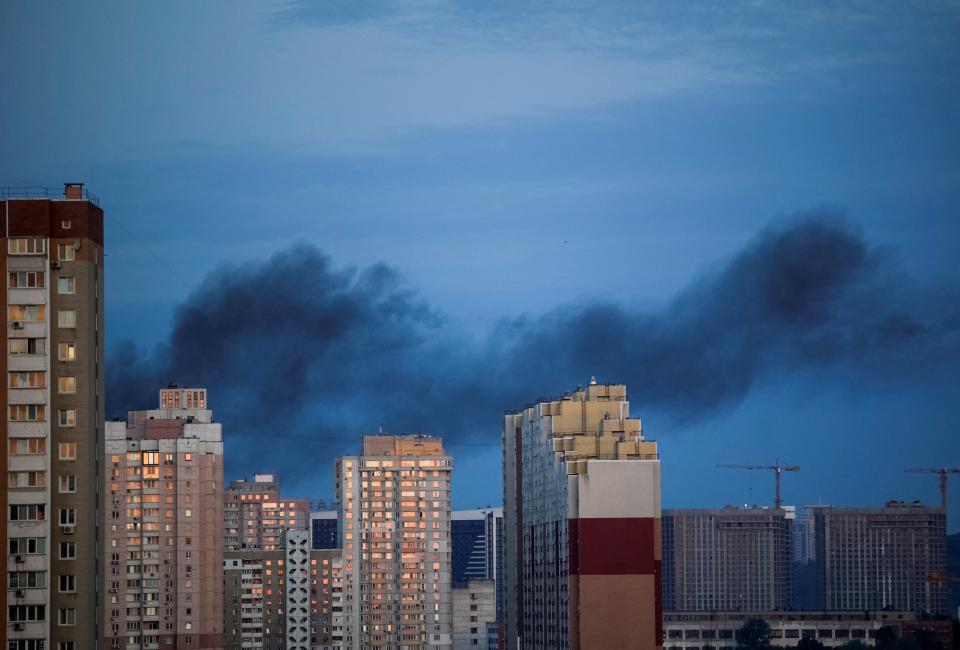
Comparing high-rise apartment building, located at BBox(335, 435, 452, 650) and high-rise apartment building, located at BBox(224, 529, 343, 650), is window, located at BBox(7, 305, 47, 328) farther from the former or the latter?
high-rise apartment building, located at BBox(224, 529, 343, 650)

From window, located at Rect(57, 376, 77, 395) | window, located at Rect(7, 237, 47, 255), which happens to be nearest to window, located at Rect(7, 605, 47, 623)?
window, located at Rect(57, 376, 77, 395)

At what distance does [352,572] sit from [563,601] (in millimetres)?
53394

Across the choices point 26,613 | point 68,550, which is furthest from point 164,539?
point 26,613

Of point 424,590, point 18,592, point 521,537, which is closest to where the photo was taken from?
point 18,592

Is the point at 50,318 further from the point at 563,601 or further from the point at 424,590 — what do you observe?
the point at 424,590

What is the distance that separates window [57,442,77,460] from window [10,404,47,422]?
3.13ft

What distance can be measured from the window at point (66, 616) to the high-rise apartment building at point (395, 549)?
4525 inches

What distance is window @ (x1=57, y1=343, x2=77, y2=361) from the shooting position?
59.9 metres

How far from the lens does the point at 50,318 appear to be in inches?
2368

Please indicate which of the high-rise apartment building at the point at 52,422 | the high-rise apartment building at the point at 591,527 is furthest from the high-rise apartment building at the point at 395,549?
the high-rise apartment building at the point at 52,422

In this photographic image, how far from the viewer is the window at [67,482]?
59094mm

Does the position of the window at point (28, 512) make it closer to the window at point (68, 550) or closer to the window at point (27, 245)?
the window at point (68, 550)

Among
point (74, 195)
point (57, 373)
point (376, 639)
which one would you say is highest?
point (74, 195)

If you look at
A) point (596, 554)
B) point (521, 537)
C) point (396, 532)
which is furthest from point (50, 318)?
Result: point (396, 532)
